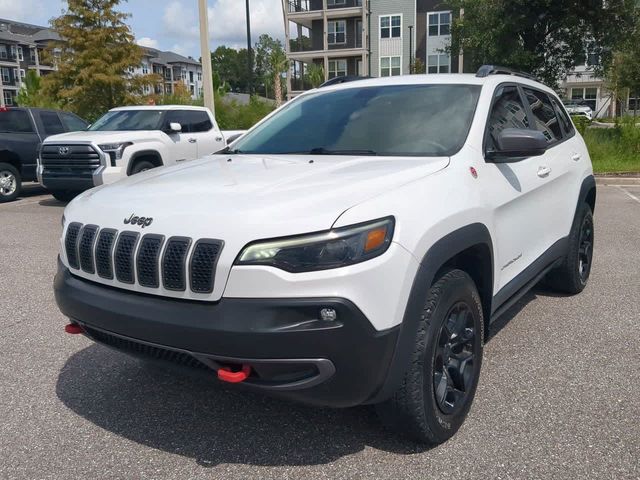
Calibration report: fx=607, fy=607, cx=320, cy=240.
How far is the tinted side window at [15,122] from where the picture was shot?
12083 mm

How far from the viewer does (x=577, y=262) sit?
4.93m

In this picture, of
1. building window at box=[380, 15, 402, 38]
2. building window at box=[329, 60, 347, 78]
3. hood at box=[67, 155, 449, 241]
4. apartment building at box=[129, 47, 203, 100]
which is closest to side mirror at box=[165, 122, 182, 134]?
hood at box=[67, 155, 449, 241]

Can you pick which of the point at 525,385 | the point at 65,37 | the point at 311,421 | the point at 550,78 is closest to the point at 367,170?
the point at 311,421

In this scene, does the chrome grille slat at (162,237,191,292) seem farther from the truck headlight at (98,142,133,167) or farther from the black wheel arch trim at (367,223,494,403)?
the truck headlight at (98,142,133,167)

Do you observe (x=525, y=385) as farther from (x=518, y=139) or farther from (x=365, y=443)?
(x=518, y=139)

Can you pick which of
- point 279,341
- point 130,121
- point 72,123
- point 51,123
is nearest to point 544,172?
point 279,341

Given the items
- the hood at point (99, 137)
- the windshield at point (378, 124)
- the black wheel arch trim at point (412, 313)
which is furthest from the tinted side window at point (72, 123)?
the black wheel arch trim at point (412, 313)

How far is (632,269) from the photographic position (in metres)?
6.02

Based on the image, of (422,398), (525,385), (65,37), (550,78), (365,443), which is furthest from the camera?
(65,37)

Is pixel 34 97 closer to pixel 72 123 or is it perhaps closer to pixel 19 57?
pixel 72 123

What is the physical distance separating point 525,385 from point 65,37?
2512cm

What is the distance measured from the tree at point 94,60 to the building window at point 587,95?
43894 millimetres

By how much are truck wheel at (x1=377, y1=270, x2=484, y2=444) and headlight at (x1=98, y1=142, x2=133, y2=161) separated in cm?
855

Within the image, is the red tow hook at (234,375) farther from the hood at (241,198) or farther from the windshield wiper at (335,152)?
the windshield wiper at (335,152)
